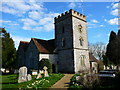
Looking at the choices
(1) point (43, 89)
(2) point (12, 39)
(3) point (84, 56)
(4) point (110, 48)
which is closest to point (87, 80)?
(1) point (43, 89)

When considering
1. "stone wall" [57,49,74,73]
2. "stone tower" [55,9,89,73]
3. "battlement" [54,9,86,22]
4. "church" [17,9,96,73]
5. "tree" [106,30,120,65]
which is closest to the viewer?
"stone wall" [57,49,74,73]

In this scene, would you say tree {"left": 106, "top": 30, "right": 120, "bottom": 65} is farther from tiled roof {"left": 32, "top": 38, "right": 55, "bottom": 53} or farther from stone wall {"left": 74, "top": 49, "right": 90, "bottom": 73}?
tiled roof {"left": 32, "top": 38, "right": 55, "bottom": 53}

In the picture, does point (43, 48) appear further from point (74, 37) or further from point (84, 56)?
point (84, 56)

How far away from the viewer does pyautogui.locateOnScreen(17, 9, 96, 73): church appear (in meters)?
26.1

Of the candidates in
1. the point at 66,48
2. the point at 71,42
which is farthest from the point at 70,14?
the point at 66,48

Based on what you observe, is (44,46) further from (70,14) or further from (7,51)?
(7,51)

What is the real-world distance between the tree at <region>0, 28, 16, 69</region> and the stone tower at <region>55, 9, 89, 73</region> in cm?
1321

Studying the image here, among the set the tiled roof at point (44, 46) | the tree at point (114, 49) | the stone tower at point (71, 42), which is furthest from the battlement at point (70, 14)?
the tree at point (114, 49)

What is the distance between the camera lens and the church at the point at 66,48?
26.1 meters

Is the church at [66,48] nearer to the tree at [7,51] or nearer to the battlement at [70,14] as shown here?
the battlement at [70,14]

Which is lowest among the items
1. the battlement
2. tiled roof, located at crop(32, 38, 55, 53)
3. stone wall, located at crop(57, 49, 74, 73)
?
stone wall, located at crop(57, 49, 74, 73)

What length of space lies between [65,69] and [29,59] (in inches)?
347

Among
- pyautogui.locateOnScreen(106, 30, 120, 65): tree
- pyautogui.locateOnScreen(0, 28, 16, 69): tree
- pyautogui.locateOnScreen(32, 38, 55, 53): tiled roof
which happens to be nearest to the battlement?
pyautogui.locateOnScreen(32, 38, 55, 53): tiled roof

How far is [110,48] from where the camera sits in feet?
114
